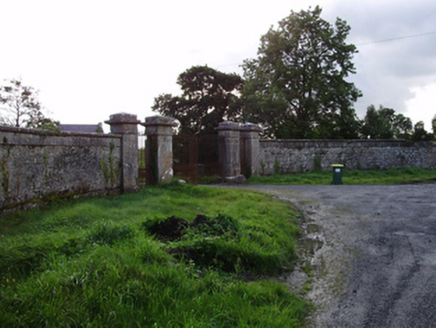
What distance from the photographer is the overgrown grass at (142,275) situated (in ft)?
8.97

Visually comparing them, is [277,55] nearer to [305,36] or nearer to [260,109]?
[305,36]

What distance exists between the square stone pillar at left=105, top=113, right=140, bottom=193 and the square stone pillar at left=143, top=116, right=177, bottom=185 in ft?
2.45

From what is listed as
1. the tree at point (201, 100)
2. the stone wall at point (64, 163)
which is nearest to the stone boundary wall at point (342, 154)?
the stone wall at point (64, 163)

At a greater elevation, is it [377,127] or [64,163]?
[377,127]

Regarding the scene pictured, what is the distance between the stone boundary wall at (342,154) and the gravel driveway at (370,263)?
780cm

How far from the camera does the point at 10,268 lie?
355cm

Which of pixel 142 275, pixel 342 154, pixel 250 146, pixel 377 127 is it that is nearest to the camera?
pixel 142 275

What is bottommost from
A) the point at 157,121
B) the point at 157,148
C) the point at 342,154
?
the point at 342,154

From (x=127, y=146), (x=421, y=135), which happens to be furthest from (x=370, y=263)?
(x=421, y=135)

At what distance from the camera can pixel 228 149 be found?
Answer: 45.5 ft

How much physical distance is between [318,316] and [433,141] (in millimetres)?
19396

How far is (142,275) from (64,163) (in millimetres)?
4976

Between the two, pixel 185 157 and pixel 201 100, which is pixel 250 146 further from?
pixel 201 100

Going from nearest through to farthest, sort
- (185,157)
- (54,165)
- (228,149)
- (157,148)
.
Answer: (54,165), (157,148), (185,157), (228,149)
